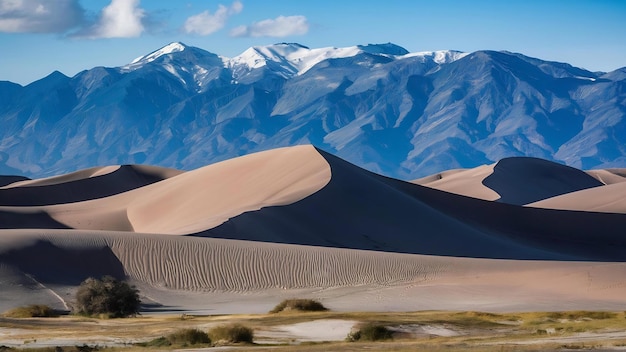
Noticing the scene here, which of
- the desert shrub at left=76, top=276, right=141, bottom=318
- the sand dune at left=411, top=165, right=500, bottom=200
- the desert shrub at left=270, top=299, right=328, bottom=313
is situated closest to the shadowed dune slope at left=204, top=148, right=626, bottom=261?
the desert shrub at left=76, top=276, right=141, bottom=318

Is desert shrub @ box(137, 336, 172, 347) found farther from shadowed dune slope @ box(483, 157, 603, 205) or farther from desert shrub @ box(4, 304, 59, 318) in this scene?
shadowed dune slope @ box(483, 157, 603, 205)

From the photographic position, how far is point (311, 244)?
182ft

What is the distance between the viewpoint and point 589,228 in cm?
6719

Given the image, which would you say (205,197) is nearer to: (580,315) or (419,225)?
(419,225)

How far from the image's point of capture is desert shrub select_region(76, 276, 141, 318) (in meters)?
36.4

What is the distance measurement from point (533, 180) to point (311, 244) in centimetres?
6896

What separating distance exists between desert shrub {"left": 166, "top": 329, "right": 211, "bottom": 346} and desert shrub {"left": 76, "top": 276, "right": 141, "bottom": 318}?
35.9 ft

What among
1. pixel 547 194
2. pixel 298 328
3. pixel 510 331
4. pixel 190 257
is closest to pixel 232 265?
pixel 190 257

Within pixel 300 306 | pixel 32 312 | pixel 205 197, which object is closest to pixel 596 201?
pixel 205 197

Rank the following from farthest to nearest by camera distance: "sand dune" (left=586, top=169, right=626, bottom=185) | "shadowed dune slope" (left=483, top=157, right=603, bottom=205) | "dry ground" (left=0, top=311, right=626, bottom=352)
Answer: "sand dune" (left=586, top=169, right=626, bottom=185) < "shadowed dune slope" (left=483, top=157, right=603, bottom=205) < "dry ground" (left=0, top=311, right=626, bottom=352)

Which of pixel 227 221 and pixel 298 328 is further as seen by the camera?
pixel 227 221

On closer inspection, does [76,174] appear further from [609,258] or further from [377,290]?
[377,290]

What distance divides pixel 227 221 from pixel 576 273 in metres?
18.5

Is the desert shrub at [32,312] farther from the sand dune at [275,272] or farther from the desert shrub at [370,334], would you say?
the desert shrub at [370,334]
